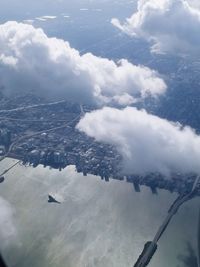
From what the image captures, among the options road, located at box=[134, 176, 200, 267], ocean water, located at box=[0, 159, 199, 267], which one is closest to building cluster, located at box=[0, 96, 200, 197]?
road, located at box=[134, 176, 200, 267]

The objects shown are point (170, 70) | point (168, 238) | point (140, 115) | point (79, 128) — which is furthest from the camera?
point (170, 70)

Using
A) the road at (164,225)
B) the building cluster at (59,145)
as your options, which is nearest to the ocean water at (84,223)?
the road at (164,225)

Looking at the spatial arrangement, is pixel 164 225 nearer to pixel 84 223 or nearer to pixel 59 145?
pixel 84 223

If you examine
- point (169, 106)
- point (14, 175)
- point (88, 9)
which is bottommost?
point (88, 9)

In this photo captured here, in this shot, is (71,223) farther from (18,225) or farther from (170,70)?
(170,70)

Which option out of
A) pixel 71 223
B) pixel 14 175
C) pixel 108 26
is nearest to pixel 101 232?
pixel 71 223

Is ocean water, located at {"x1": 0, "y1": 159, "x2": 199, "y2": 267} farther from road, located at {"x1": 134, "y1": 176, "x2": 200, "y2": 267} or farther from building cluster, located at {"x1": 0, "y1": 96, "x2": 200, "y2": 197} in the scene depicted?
building cluster, located at {"x1": 0, "y1": 96, "x2": 200, "y2": 197}

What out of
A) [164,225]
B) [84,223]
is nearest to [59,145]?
[84,223]
